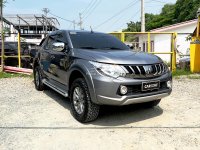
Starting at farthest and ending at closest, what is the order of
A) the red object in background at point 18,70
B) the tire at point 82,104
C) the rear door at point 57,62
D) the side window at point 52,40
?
the red object in background at point 18,70, the side window at point 52,40, the rear door at point 57,62, the tire at point 82,104

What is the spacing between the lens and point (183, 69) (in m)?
12.0

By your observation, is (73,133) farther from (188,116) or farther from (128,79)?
(188,116)

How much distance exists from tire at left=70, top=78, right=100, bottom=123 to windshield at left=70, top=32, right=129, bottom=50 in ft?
3.25

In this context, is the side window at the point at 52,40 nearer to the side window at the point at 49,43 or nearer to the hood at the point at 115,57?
the side window at the point at 49,43

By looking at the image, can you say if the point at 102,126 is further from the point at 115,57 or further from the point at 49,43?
the point at 49,43

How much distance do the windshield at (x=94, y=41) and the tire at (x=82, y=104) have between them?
3.25 ft

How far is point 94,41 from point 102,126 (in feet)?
6.90

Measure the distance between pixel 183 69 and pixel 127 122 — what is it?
770 cm

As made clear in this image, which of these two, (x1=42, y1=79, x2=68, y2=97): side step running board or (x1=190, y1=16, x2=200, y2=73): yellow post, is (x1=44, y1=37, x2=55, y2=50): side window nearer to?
(x1=42, y1=79, x2=68, y2=97): side step running board

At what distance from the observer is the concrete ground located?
13.6ft

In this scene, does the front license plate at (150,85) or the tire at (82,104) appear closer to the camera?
the front license plate at (150,85)

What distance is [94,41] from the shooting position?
617 centimetres

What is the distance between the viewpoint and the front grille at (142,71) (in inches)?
184

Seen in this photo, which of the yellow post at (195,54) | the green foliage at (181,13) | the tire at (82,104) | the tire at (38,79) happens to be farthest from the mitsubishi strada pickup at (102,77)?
the green foliage at (181,13)
